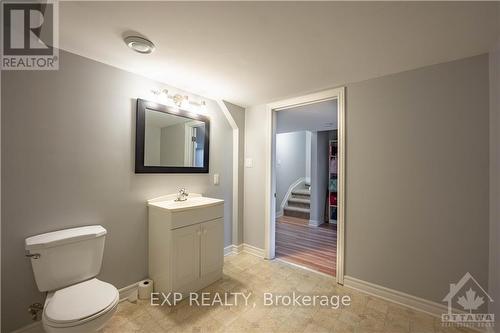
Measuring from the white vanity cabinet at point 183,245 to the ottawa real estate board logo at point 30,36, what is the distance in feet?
4.62

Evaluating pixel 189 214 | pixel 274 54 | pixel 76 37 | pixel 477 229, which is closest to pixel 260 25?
pixel 274 54

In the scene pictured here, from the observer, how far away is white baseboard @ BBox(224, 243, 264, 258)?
9.60 ft

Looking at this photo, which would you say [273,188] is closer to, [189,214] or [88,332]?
[189,214]

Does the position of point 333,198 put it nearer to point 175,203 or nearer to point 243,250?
point 243,250

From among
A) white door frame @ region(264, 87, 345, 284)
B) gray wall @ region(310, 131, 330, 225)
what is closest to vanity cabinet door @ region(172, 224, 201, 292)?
white door frame @ region(264, 87, 345, 284)

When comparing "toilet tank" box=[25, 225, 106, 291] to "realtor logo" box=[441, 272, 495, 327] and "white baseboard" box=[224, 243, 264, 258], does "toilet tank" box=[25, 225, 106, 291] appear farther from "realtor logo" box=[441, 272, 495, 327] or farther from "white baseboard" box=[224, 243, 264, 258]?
"realtor logo" box=[441, 272, 495, 327]

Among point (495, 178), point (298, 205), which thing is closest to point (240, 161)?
point (495, 178)

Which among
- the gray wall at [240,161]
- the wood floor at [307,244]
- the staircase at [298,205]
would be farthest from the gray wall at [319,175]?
the gray wall at [240,161]

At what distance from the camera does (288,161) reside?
5.99m

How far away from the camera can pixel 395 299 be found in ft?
6.30

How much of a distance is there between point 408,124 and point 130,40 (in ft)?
7.88

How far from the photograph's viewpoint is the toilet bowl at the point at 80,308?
1162mm

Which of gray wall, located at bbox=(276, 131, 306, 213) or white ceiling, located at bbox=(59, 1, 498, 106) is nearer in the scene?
white ceiling, located at bbox=(59, 1, 498, 106)

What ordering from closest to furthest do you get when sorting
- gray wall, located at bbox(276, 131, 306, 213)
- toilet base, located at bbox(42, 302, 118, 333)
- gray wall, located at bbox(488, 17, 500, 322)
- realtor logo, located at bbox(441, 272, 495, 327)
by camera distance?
toilet base, located at bbox(42, 302, 118, 333), gray wall, located at bbox(488, 17, 500, 322), realtor logo, located at bbox(441, 272, 495, 327), gray wall, located at bbox(276, 131, 306, 213)
